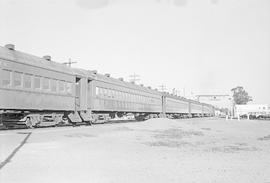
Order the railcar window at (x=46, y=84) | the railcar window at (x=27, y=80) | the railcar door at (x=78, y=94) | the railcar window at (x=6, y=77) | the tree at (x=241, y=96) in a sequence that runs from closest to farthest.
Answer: the railcar window at (x=6, y=77), the railcar window at (x=27, y=80), the railcar window at (x=46, y=84), the railcar door at (x=78, y=94), the tree at (x=241, y=96)

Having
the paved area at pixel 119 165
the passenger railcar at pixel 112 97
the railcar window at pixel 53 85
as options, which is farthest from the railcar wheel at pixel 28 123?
the paved area at pixel 119 165

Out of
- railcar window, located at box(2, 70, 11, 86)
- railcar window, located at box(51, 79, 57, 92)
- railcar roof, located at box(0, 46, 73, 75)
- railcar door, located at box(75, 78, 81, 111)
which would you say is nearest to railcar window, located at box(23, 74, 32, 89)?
railcar roof, located at box(0, 46, 73, 75)

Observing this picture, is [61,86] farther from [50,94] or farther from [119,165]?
[119,165]

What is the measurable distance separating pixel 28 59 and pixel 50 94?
8.12ft

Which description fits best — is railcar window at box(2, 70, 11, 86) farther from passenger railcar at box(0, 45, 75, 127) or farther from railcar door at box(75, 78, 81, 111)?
railcar door at box(75, 78, 81, 111)

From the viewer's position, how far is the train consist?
16938mm

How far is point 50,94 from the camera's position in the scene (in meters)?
20.0

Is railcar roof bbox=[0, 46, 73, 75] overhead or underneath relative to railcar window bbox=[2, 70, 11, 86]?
overhead

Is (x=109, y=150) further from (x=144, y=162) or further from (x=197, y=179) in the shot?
(x=197, y=179)

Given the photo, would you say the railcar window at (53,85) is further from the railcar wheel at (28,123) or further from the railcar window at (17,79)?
the railcar window at (17,79)

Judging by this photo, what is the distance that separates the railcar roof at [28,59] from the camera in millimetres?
16866

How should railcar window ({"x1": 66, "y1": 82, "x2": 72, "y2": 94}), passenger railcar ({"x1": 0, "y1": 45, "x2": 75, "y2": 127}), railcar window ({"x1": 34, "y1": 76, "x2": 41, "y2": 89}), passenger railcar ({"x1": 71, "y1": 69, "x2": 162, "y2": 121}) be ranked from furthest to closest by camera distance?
passenger railcar ({"x1": 71, "y1": 69, "x2": 162, "y2": 121}), railcar window ({"x1": 66, "y1": 82, "x2": 72, "y2": 94}), railcar window ({"x1": 34, "y1": 76, "x2": 41, "y2": 89}), passenger railcar ({"x1": 0, "y1": 45, "x2": 75, "y2": 127})

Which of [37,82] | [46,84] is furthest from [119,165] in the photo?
[46,84]

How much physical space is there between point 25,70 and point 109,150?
921 cm
